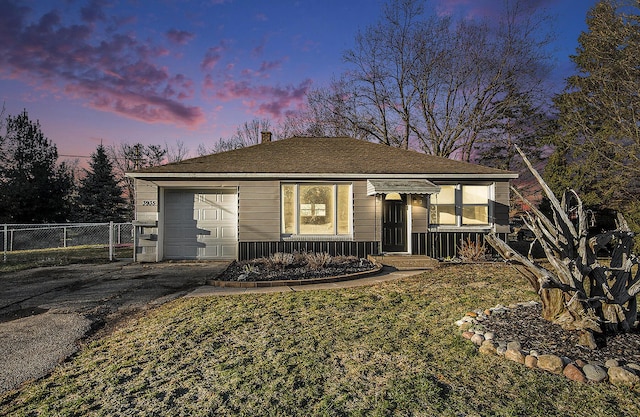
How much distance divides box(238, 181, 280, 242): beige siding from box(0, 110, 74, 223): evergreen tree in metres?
18.9

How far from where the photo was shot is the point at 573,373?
2.98m

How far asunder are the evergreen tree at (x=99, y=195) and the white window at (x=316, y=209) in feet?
68.3

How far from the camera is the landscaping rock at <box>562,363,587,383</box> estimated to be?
294cm

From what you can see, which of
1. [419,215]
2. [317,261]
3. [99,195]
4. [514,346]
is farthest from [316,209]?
[99,195]

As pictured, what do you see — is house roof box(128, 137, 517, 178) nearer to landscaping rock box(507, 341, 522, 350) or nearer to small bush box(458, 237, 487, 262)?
small bush box(458, 237, 487, 262)

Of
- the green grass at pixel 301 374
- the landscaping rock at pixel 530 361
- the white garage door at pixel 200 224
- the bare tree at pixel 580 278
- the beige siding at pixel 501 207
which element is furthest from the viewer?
the white garage door at pixel 200 224

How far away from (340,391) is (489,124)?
23752 mm

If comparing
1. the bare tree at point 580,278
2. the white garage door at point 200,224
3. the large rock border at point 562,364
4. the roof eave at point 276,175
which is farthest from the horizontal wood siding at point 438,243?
the large rock border at point 562,364

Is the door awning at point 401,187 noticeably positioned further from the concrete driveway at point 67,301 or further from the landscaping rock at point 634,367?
the landscaping rock at point 634,367

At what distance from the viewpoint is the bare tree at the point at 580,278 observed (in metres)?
3.61

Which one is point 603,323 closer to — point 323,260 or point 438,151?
point 323,260

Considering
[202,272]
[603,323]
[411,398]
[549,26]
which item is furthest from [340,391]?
[549,26]

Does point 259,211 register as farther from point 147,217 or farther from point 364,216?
point 147,217

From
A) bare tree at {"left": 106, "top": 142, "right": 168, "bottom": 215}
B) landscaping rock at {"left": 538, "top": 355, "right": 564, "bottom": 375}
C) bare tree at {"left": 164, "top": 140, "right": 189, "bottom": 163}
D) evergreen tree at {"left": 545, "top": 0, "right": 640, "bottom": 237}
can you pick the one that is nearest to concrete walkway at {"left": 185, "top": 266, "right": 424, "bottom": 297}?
landscaping rock at {"left": 538, "top": 355, "right": 564, "bottom": 375}
